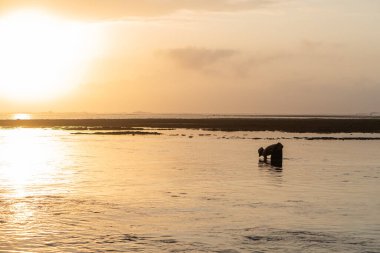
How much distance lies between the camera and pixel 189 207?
2128 centimetres

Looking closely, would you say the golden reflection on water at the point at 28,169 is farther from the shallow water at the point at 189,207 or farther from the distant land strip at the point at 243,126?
the distant land strip at the point at 243,126

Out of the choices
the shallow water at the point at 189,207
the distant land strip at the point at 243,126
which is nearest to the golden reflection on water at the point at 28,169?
the shallow water at the point at 189,207

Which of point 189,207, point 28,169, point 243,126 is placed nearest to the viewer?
point 189,207

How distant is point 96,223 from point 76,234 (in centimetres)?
170

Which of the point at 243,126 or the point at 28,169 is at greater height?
the point at 243,126

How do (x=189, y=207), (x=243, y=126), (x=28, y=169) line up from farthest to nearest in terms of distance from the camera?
(x=243, y=126), (x=28, y=169), (x=189, y=207)

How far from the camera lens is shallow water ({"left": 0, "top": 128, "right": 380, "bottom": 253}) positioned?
15.7m

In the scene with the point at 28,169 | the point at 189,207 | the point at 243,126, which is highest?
the point at 243,126

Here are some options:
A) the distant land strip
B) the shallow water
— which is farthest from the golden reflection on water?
the distant land strip

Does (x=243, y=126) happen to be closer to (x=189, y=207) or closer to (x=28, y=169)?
(x=28, y=169)

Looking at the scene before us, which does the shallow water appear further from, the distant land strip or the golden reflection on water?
the distant land strip

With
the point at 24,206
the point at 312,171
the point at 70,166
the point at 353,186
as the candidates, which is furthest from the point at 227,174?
the point at 24,206

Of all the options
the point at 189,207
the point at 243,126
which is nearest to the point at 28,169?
the point at 189,207

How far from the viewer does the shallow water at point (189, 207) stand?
15.7 metres
